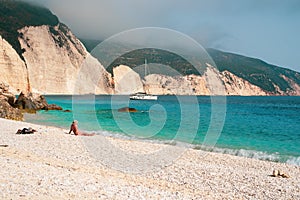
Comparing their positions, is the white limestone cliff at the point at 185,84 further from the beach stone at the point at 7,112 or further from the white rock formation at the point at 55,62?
the beach stone at the point at 7,112

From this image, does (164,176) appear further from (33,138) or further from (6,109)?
(6,109)

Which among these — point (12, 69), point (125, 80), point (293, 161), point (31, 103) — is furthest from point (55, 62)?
point (293, 161)

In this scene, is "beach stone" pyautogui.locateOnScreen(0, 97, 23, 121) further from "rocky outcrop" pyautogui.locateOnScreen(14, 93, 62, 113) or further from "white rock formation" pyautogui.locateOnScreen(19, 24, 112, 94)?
"white rock formation" pyautogui.locateOnScreen(19, 24, 112, 94)

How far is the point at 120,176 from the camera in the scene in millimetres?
9203

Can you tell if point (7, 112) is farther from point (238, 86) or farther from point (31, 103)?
point (238, 86)

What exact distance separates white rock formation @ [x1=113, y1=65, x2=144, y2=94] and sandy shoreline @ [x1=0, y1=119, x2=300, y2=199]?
78007 millimetres

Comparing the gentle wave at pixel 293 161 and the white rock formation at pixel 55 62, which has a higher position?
the white rock formation at pixel 55 62

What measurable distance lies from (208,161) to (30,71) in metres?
73.6

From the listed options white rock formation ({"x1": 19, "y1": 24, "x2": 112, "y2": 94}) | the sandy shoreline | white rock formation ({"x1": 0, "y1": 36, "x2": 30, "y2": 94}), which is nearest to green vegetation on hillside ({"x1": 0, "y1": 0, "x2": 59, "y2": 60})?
white rock formation ({"x1": 19, "y1": 24, "x2": 112, "y2": 94})

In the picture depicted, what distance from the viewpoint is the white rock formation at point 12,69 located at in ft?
218

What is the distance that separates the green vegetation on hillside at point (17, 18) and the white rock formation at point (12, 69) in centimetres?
1083

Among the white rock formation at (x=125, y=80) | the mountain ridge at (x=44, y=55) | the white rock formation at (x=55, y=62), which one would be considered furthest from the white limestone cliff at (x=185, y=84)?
the white rock formation at (x=55, y=62)

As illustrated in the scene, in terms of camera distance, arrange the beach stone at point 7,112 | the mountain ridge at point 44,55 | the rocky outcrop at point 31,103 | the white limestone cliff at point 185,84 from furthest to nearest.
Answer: the white limestone cliff at point 185,84, the mountain ridge at point 44,55, the rocky outcrop at point 31,103, the beach stone at point 7,112

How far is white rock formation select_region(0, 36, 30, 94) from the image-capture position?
218ft
